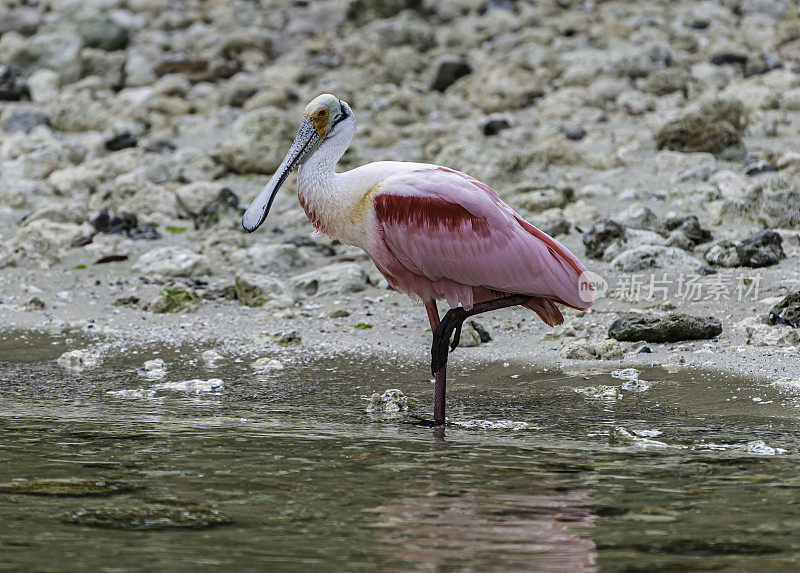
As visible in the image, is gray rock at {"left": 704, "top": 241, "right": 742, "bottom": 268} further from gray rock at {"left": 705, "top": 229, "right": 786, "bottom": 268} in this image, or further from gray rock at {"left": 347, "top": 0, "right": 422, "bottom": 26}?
gray rock at {"left": 347, "top": 0, "right": 422, "bottom": 26}

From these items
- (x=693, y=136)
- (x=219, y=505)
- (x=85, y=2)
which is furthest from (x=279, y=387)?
(x=85, y=2)

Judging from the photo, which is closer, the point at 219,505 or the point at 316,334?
the point at 219,505

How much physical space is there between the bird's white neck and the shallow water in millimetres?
1017

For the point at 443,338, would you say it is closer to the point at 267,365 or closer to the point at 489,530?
the point at 267,365

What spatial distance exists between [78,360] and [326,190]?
244 centimetres

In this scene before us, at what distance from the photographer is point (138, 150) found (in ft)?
49.1

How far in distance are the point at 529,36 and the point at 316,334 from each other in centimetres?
1085

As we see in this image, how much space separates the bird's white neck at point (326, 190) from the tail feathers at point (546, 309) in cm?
117

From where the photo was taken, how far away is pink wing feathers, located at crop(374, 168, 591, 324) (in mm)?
6703

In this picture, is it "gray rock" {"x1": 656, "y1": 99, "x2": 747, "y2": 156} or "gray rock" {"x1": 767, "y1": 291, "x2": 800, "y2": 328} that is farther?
"gray rock" {"x1": 656, "y1": 99, "x2": 747, "y2": 156}

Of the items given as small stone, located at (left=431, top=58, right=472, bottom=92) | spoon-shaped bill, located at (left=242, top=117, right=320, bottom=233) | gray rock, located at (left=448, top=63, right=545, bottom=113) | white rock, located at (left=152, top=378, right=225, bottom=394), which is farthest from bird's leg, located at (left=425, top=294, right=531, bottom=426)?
small stone, located at (left=431, top=58, right=472, bottom=92)

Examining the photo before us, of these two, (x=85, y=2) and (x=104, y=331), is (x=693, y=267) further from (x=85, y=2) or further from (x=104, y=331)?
(x=85, y=2)

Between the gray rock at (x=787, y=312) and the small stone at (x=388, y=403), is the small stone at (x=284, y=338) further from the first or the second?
the gray rock at (x=787, y=312)

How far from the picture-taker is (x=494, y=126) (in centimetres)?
1482
